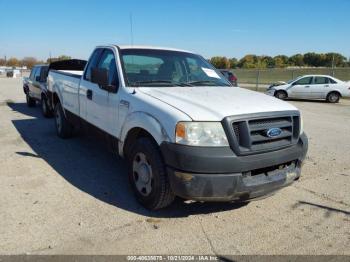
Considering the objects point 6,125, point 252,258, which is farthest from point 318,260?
point 6,125

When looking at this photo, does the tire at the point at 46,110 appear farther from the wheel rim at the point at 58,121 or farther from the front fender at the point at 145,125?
the front fender at the point at 145,125

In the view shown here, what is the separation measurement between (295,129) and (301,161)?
40 centimetres

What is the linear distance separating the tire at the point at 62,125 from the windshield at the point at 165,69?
118 inches

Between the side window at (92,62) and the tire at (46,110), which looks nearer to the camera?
the side window at (92,62)

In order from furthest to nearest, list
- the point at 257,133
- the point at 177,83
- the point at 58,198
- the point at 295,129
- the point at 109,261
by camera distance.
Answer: the point at 177,83
the point at 58,198
the point at 295,129
the point at 257,133
the point at 109,261

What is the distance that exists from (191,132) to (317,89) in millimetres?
18272

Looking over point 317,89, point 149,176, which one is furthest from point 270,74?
point 149,176

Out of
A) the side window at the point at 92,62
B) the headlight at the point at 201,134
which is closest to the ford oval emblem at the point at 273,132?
the headlight at the point at 201,134

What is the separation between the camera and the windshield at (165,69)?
4.83 metres

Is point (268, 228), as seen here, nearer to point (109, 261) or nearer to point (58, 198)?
point (109, 261)

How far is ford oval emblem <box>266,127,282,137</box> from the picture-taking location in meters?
3.77

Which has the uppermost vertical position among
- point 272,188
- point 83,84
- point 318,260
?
point 83,84

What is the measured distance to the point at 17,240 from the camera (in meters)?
3.47

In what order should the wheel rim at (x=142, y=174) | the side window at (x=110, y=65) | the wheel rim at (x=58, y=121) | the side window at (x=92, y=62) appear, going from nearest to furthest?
the wheel rim at (x=142, y=174)
the side window at (x=110, y=65)
the side window at (x=92, y=62)
the wheel rim at (x=58, y=121)
